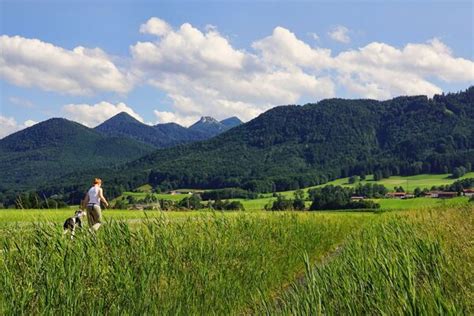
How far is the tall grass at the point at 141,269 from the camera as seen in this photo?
17.7 feet

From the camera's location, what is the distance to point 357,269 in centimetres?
544

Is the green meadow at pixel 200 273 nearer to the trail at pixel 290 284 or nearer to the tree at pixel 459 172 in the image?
the trail at pixel 290 284

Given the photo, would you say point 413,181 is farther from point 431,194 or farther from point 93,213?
point 93,213

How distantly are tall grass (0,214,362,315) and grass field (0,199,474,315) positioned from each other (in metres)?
0.02

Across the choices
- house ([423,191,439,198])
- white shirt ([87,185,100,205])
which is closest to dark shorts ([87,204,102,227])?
white shirt ([87,185,100,205])

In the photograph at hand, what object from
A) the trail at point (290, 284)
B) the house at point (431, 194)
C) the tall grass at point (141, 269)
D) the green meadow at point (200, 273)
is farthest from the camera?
the house at point (431, 194)

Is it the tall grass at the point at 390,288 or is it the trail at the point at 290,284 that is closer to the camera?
the tall grass at the point at 390,288

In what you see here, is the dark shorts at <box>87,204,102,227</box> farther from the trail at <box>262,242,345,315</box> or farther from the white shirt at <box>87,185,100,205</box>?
the trail at <box>262,242,345,315</box>

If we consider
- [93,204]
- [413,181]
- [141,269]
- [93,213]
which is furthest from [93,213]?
[413,181]

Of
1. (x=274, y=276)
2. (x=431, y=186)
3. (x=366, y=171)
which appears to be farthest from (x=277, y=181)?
(x=274, y=276)

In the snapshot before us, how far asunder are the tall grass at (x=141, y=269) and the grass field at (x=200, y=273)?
16mm

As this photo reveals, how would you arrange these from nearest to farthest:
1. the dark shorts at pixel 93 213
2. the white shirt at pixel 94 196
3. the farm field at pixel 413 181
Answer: the dark shorts at pixel 93 213, the white shirt at pixel 94 196, the farm field at pixel 413 181

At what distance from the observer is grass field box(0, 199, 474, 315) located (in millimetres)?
4680

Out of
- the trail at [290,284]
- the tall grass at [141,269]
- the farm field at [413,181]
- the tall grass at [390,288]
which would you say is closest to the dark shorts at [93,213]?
the tall grass at [141,269]
